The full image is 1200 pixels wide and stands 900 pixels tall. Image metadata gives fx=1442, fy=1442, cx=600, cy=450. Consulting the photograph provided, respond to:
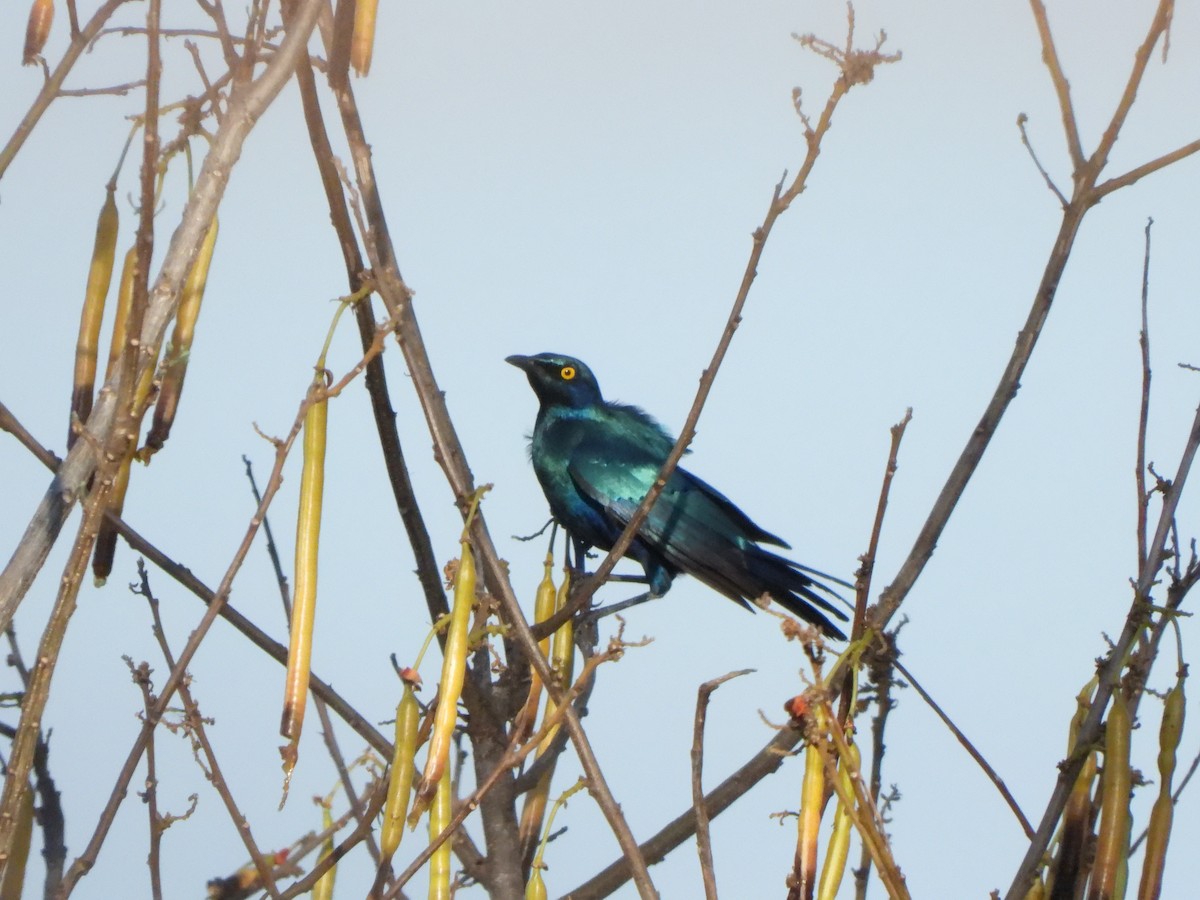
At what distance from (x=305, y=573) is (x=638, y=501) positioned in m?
3.72

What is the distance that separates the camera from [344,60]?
2729mm

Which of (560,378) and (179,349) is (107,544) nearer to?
(179,349)

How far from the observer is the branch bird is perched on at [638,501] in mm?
5680

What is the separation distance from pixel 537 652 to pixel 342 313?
2.44 feet

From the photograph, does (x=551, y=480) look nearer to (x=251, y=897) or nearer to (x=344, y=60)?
(x=251, y=897)

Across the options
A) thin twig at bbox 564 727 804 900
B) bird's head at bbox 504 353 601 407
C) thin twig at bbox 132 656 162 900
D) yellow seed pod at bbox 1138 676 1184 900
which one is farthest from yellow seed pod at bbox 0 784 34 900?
bird's head at bbox 504 353 601 407

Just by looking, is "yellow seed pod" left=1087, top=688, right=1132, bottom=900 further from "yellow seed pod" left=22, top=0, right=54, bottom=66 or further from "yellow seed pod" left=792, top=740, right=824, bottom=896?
"yellow seed pod" left=22, top=0, right=54, bottom=66

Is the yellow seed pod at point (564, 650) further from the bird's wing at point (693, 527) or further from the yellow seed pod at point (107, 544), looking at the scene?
the bird's wing at point (693, 527)

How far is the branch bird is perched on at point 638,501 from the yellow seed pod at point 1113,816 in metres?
2.71

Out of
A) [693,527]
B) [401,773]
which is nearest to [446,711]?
[401,773]

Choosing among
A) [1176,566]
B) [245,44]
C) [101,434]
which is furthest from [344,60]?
[1176,566]

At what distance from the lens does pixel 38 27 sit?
9.84 feet

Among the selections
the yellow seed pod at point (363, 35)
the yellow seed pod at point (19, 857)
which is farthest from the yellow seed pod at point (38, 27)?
the yellow seed pod at point (19, 857)

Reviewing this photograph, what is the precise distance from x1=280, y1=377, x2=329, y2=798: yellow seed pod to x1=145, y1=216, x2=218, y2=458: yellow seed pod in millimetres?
473
